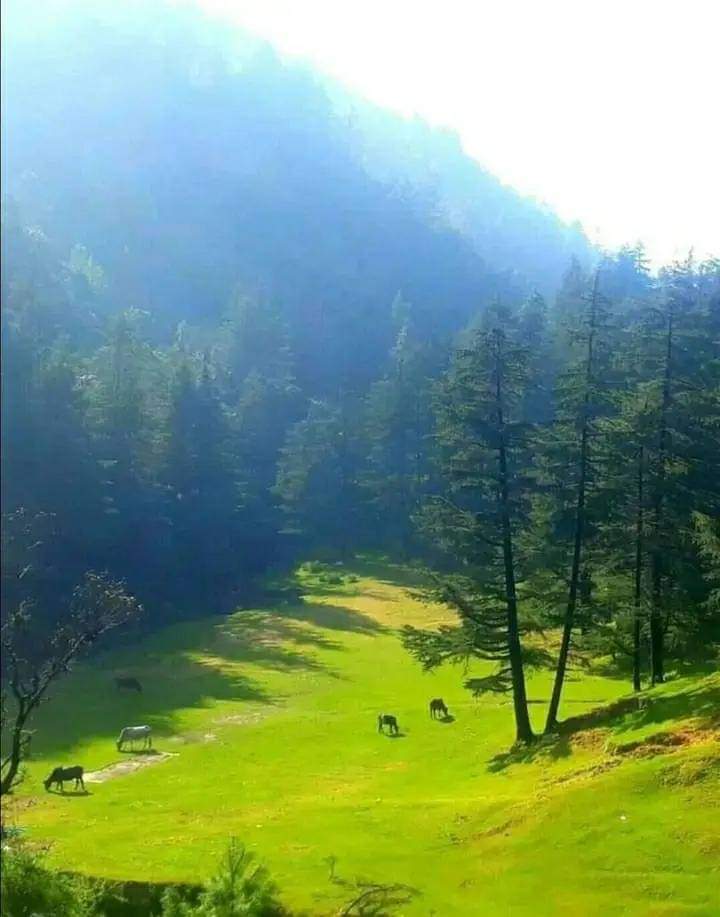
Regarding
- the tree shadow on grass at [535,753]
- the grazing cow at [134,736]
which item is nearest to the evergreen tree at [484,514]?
the tree shadow on grass at [535,753]

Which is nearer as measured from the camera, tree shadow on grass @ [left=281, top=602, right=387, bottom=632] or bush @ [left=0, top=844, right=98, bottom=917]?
bush @ [left=0, top=844, right=98, bottom=917]

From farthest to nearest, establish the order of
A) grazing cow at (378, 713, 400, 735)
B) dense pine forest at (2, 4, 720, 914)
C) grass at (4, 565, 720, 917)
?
grazing cow at (378, 713, 400, 735)
dense pine forest at (2, 4, 720, 914)
grass at (4, 565, 720, 917)

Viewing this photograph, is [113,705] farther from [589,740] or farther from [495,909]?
[495,909]

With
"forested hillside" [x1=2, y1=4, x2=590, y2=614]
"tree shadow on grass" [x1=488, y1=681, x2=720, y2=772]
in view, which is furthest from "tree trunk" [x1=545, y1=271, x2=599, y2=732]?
"forested hillside" [x1=2, y1=4, x2=590, y2=614]

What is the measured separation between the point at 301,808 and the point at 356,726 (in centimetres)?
1035

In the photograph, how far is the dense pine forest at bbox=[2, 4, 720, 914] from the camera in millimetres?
29875

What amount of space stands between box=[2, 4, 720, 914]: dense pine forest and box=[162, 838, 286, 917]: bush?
4.69 meters

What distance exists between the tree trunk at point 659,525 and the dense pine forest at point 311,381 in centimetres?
10

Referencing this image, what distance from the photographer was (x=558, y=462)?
120 feet

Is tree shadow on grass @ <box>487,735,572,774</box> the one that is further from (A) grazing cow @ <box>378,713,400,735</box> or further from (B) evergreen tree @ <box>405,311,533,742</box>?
(A) grazing cow @ <box>378,713,400,735</box>

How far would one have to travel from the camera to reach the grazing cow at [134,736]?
30203mm

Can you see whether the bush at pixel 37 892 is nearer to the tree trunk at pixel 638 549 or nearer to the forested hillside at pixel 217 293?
the forested hillside at pixel 217 293

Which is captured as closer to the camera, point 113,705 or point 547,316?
point 113,705

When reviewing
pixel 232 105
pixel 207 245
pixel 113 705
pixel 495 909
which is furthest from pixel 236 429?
pixel 232 105
